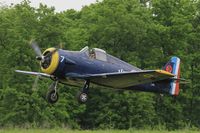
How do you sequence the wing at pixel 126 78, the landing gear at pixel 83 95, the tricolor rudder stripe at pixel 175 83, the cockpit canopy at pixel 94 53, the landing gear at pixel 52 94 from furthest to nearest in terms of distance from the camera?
the tricolor rudder stripe at pixel 175 83, the cockpit canopy at pixel 94 53, the landing gear at pixel 52 94, the landing gear at pixel 83 95, the wing at pixel 126 78

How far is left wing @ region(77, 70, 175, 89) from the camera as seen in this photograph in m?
23.8

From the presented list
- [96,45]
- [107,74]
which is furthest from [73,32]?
[107,74]

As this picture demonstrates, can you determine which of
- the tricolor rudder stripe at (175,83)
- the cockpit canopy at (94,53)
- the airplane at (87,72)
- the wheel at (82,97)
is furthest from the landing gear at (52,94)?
the tricolor rudder stripe at (175,83)

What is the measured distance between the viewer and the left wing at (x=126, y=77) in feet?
78.1

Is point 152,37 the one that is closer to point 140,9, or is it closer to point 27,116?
point 140,9

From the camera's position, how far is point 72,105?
54406mm

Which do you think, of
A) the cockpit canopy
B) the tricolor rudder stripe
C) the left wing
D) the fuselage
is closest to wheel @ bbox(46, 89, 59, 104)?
the fuselage

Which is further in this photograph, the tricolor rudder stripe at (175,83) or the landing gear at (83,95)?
the tricolor rudder stripe at (175,83)

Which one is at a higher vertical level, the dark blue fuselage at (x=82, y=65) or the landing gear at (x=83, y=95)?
the dark blue fuselage at (x=82, y=65)

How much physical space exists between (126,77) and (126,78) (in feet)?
0.64

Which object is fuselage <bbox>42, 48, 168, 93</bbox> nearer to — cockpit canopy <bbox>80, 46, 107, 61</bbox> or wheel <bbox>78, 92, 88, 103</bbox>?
cockpit canopy <bbox>80, 46, 107, 61</bbox>

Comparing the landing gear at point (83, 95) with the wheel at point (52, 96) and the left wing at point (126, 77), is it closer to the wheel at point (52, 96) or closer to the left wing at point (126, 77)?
the left wing at point (126, 77)

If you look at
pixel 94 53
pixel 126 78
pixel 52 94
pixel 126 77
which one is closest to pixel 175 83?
pixel 126 78

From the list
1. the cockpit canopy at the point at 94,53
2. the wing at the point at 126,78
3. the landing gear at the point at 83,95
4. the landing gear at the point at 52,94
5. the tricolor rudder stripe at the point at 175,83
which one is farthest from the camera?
the tricolor rudder stripe at the point at 175,83
